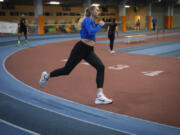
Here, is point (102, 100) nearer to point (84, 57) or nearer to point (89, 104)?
point (89, 104)

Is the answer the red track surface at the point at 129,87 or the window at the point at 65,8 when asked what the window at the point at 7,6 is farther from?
the red track surface at the point at 129,87

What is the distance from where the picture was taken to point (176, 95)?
582 cm

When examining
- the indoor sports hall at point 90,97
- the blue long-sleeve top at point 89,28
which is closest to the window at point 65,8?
the indoor sports hall at point 90,97

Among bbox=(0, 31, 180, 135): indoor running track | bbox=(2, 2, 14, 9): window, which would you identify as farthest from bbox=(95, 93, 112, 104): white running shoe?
bbox=(2, 2, 14, 9): window

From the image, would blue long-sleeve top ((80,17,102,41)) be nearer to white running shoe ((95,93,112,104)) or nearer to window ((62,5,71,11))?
white running shoe ((95,93,112,104))

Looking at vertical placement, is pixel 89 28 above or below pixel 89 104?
above

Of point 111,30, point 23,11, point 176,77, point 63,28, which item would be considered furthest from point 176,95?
point 23,11

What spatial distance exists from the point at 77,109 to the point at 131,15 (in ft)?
140

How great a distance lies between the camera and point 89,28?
466 cm

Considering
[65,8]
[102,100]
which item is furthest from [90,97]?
[65,8]

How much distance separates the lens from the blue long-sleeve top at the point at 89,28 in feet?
15.3

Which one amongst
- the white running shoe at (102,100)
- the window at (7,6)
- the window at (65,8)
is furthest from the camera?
the window at (65,8)

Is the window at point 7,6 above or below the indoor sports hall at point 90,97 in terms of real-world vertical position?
above

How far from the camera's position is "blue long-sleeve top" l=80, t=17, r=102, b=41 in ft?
15.3
